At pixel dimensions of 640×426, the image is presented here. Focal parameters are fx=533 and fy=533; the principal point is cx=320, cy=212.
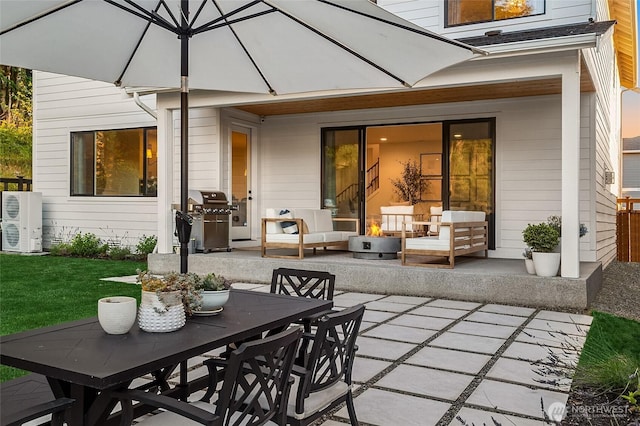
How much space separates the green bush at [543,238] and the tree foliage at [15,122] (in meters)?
17.3

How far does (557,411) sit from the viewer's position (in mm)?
2805

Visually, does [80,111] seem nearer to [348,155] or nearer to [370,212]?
[348,155]

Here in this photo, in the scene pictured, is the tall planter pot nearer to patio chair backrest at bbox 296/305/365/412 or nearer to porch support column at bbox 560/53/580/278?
porch support column at bbox 560/53/580/278

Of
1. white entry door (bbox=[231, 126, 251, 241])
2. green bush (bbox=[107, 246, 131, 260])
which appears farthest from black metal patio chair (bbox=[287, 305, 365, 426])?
green bush (bbox=[107, 246, 131, 260])

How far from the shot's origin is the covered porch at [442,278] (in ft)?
18.9

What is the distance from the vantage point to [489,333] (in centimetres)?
462

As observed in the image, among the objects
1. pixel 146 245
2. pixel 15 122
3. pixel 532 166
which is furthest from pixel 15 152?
pixel 532 166

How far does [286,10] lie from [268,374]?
2033 millimetres

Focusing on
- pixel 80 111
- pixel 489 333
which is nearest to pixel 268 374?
pixel 489 333

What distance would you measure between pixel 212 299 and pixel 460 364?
2.00 m

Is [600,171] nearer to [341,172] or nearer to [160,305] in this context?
[341,172]

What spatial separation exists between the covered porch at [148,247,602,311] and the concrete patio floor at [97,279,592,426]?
0.24 meters

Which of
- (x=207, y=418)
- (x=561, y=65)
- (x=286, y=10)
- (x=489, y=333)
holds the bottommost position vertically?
(x=489, y=333)

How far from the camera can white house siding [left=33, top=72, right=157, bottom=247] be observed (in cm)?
1054
